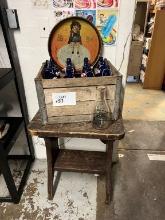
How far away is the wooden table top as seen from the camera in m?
1.01

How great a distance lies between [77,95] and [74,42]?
1.22 ft

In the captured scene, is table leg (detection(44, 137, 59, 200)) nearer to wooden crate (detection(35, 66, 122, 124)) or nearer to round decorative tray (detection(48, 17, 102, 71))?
wooden crate (detection(35, 66, 122, 124))

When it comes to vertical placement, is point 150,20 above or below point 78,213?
above

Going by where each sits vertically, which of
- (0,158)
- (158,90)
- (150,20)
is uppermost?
(150,20)

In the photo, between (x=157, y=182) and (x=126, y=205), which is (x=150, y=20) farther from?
(x=126, y=205)

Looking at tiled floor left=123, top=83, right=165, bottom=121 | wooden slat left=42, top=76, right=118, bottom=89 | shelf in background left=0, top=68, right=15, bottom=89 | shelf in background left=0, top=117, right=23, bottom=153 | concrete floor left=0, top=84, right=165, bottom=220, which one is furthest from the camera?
tiled floor left=123, top=83, right=165, bottom=121

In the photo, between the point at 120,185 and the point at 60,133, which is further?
the point at 120,185

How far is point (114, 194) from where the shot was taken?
1468 millimetres

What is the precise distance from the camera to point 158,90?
353 cm

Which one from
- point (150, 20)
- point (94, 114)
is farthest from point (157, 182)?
point (150, 20)

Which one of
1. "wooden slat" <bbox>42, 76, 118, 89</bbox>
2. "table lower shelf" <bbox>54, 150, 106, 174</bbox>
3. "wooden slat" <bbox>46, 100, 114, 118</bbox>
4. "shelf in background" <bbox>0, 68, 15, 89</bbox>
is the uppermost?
"wooden slat" <bbox>42, 76, 118, 89</bbox>

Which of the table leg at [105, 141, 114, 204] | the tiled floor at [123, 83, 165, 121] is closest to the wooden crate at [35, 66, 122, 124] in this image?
the table leg at [105, 141, 114, 204]

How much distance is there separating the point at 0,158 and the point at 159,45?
3.07 metres

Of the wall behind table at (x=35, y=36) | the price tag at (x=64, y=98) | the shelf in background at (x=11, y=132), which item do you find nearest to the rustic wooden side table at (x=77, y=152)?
the price tag at (x=64, y=98)
